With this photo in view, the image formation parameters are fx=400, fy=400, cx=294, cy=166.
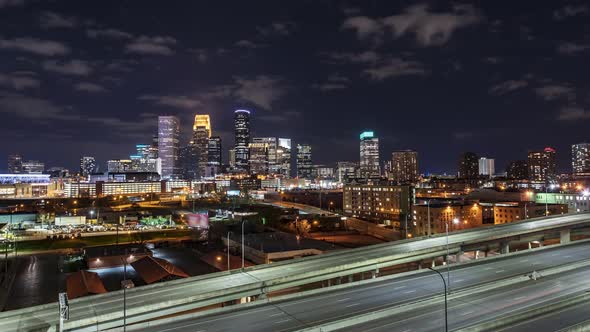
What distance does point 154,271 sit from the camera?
143ft

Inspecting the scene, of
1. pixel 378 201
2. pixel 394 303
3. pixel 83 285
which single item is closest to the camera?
pixel 394 303

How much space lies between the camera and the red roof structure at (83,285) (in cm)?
3759

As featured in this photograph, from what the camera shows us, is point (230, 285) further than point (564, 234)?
No

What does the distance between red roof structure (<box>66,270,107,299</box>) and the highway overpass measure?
1302 centimetres

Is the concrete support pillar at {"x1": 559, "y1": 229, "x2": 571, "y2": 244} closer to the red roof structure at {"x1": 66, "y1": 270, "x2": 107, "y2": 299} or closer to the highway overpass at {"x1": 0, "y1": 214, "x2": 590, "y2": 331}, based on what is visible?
the highway overpass at {"x1": 0, "y1": 214, "x2": 590, "y2": 331}

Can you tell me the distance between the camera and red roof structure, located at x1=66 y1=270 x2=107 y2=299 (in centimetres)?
3759

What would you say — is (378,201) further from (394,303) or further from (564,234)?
(394,303)

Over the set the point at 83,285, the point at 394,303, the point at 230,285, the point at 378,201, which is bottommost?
the point at 83,285

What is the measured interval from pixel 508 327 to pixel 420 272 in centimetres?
1174

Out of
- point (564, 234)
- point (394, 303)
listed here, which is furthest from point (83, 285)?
point (564, 234)

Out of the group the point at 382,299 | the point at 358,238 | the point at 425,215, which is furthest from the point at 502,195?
the point at 382,299

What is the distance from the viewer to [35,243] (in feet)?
251

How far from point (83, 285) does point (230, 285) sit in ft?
65.9

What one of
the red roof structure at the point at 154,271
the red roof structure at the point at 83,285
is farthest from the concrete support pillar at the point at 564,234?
the red roof structure at the point at 83,285
